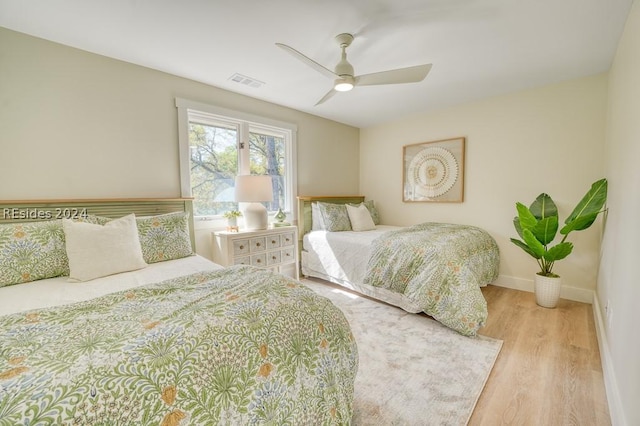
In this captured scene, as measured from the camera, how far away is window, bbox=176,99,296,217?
2.77 meters

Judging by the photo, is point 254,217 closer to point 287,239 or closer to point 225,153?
point 287,239

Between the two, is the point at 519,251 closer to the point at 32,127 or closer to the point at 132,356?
the point at 132,356

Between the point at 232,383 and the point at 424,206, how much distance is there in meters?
3.69

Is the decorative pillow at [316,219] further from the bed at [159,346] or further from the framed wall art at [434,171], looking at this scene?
the bed at [159,346]

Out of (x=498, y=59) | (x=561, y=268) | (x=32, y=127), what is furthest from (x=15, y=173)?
(x=561, y=268)

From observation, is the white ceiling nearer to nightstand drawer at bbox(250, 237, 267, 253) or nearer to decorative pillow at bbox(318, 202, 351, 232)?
decorative pillow at bbox(318, 202, 351, 232)

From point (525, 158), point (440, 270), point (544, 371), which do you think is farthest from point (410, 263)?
point (525, 158)

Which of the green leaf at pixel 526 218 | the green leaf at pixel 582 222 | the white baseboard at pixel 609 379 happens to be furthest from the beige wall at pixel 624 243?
the green leaf at pixel 526 218

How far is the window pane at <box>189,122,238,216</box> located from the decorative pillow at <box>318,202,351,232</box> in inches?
45.3

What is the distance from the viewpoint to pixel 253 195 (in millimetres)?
2805

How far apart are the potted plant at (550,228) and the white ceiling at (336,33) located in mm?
1264

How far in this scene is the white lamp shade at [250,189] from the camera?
9.16 ft

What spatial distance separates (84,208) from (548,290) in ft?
14.0

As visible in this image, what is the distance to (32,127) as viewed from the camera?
6.45ft
